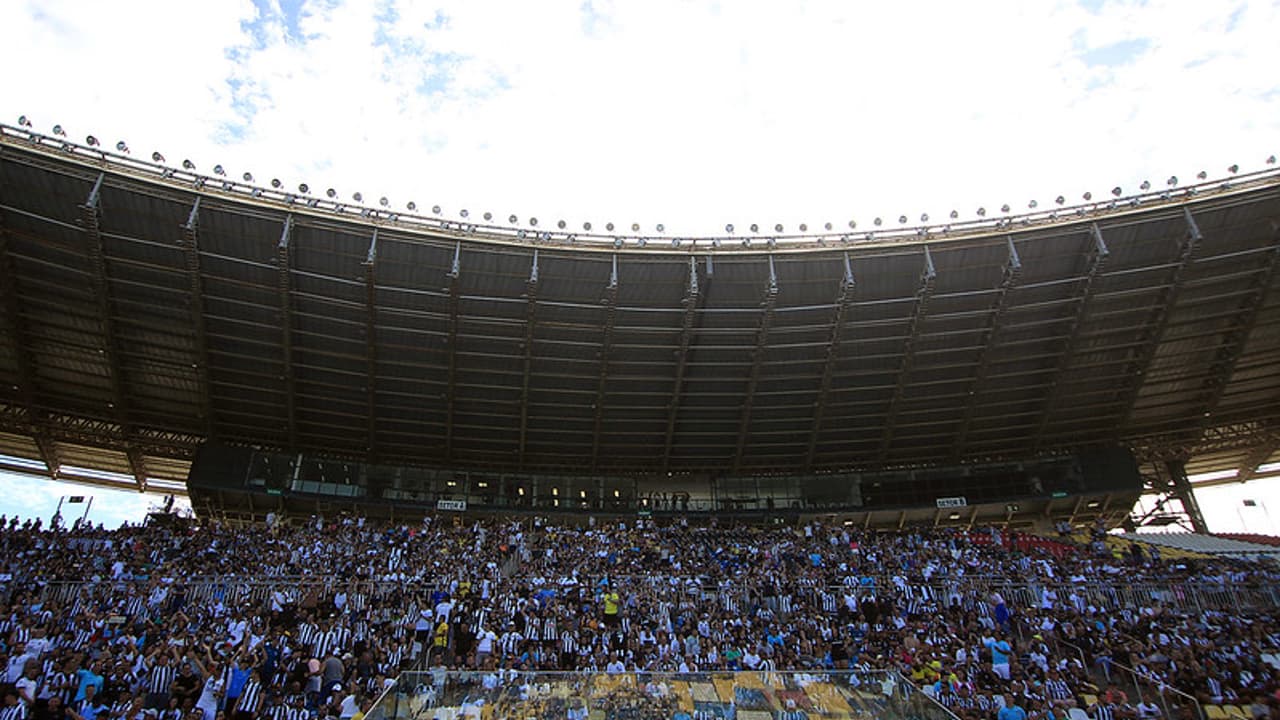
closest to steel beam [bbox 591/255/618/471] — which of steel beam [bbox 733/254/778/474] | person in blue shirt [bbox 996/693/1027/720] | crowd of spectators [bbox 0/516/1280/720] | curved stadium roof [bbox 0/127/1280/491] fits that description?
curved stadium roof [bbox 0/127/1280/491]

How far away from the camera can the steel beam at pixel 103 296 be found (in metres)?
27.6

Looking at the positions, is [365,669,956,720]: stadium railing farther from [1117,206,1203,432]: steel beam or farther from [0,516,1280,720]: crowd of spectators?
[1117,206,1203,432]: steel beam

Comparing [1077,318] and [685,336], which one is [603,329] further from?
[1077,318]

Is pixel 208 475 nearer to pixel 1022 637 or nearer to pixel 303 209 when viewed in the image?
A: pixel 303 209

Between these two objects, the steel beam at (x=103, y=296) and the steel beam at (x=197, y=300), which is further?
the steel beam at (x=197, y=300)

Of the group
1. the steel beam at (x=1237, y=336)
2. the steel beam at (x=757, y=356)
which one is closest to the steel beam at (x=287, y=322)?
Answer: the steel beam at (x=757, y=356)

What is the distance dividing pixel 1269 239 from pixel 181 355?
5326 centimetres

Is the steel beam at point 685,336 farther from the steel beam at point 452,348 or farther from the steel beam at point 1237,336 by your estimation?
the steel beam at point 1237,336

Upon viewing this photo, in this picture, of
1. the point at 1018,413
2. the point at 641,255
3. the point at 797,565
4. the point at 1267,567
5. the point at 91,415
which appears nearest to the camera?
the point at 1267,567

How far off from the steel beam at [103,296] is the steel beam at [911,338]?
36297 mm

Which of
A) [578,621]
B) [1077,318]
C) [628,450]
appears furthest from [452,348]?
[1077,318]

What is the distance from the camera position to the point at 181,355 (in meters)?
34.6

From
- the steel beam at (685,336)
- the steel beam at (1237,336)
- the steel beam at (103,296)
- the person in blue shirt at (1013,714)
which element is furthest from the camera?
the steel beam at (685,336)

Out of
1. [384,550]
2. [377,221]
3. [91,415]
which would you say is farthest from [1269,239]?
[91,415]
